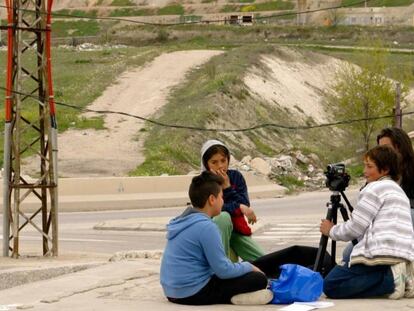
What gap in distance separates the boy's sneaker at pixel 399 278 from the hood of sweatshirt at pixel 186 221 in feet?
5.56

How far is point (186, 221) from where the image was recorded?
1052 cm

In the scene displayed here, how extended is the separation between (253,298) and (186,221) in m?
0.88

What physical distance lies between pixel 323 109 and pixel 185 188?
31.7 m

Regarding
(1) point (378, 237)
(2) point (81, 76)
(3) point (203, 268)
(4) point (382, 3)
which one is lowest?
(2) point (81, 76)

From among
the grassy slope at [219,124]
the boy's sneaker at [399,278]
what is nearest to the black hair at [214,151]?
the boy's sneaker at [399,278]

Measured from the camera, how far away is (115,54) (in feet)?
281

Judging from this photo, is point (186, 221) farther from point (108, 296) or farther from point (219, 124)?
point (219, 124)

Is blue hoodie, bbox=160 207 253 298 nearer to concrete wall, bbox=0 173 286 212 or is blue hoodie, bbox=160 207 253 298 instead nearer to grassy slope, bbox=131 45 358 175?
concrete wall, bbox=0 173 286 212

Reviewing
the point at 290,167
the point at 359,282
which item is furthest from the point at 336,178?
the point at 290,167

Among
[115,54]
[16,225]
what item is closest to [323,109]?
[115,54]

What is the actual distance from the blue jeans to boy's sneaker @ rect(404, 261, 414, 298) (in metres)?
0.16

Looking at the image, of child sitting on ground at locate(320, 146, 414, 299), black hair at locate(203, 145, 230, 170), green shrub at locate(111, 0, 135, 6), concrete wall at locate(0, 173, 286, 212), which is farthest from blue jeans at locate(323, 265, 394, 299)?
green shrub at locate(111, 0, 135, 6)

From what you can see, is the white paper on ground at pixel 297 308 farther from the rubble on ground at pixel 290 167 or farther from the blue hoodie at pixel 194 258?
the rubble on ground at pixel 290 167

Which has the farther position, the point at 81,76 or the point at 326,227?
the point at 81,76
